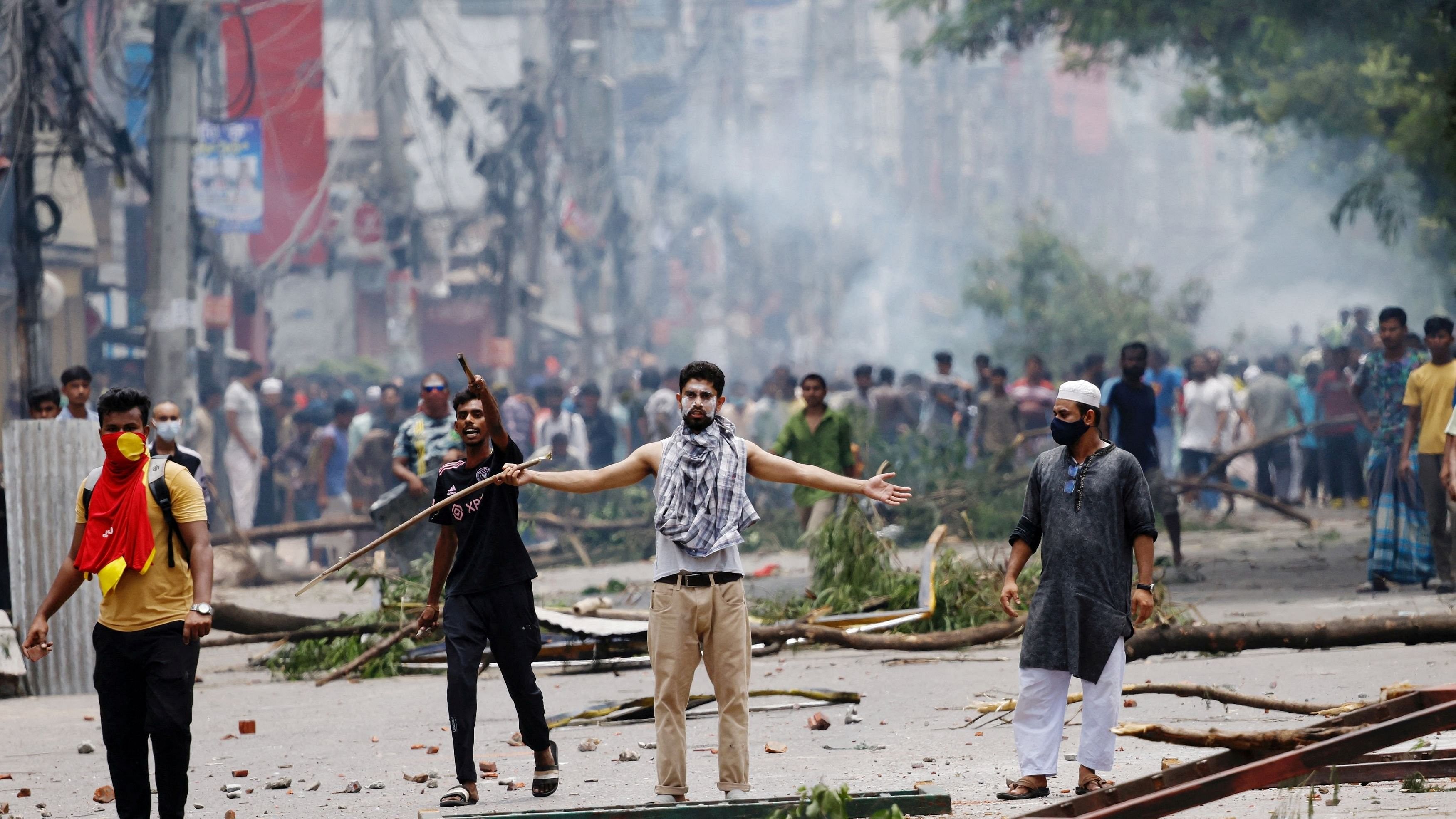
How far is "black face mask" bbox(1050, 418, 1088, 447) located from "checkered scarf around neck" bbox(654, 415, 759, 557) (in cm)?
117

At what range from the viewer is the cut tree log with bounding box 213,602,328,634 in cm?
1039

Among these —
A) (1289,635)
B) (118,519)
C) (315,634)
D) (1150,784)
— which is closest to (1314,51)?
(1289,635)

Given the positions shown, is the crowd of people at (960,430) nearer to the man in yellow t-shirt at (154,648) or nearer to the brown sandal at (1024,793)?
the man in yellow t-shirt at (154,648)

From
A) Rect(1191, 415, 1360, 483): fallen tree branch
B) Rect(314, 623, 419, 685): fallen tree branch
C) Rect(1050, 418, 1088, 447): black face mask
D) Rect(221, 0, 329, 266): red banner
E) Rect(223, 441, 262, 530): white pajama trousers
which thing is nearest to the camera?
Rect(1050, 418, 1088, 447): black face mask

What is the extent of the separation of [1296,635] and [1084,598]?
7.49 ft

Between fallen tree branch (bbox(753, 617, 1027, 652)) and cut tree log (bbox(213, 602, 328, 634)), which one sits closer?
fallen tree branch (bbox(753, 617, 1027, 652))

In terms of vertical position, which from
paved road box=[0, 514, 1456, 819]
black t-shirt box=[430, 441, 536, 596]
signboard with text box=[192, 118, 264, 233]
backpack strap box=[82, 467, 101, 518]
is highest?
signboard with text box=[192, 118, 264, 233]

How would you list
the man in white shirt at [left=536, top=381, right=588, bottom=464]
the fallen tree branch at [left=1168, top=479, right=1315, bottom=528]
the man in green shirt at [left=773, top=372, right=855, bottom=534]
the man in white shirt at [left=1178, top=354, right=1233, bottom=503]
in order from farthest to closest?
the man in white shirt at [left=536, top=381, right=588, bottom=464]
the man in white shirt at [left=1178, top=354, right=1233, bottom=503]
the fallen tree branch at [left=1168, top=479, right=1315, bottom=528]
the man in green shirt at [left=773, top=372, right=855, bottom=534]

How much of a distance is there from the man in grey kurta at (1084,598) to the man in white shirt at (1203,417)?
41.7ft

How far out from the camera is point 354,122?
38812mm

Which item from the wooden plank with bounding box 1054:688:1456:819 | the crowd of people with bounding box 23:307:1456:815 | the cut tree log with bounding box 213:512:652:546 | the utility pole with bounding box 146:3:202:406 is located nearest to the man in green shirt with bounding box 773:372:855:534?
the cut tree log with bounding box 213:512:652:546

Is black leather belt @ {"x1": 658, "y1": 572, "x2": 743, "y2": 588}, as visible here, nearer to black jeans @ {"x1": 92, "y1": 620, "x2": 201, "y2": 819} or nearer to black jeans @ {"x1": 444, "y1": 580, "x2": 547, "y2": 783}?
black jeans @ {"x1": 444, "y1": 580, "x2": 547, "y2": 783}

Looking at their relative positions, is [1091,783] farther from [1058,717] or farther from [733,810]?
[733,810]

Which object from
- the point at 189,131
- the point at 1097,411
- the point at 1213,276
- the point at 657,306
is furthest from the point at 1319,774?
the point at 1213,276
